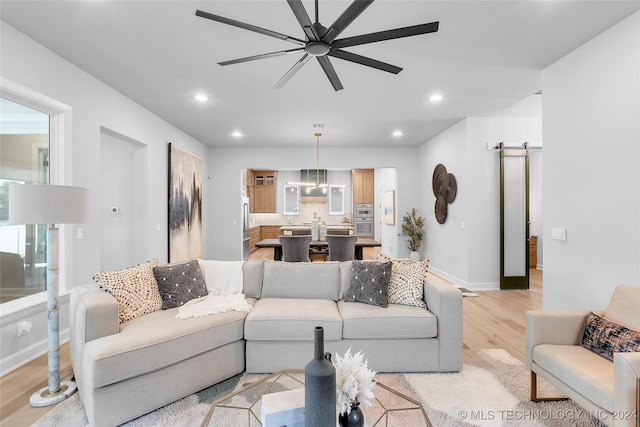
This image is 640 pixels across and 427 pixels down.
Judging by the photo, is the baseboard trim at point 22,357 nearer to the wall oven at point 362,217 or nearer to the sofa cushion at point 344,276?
the sofa cushion at point 344,276

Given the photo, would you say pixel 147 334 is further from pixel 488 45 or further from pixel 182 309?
pixel 488 45

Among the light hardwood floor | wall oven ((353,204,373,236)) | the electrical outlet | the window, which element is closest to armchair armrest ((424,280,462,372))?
the light hardwood floor

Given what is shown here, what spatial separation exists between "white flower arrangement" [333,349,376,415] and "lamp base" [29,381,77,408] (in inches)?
80.7

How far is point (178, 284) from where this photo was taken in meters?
2.57

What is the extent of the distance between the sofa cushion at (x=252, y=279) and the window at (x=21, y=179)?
1.90m

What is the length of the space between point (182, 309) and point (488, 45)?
3.45 meters

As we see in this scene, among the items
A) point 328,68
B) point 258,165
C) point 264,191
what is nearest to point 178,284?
point 328,68

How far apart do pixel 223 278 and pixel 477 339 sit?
8.41 feet

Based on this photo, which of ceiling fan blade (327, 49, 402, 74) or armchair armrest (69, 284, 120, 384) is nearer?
armchair armrest (69, 284, 120, 384)

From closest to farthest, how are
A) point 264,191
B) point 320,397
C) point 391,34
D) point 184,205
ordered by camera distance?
point 320,397 < point 391,34 < point 184,205 < point 264,191

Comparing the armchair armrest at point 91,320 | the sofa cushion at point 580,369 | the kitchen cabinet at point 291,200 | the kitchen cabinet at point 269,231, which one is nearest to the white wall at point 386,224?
the kitchen cabinet at point 291,200

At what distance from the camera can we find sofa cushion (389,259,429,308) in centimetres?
258

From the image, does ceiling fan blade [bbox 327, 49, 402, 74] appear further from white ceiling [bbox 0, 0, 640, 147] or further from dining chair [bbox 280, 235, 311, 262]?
dining chair [bbox 280, 235, 311, 262]

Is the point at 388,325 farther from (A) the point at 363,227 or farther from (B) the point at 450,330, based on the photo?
(A) the point at 363,227
